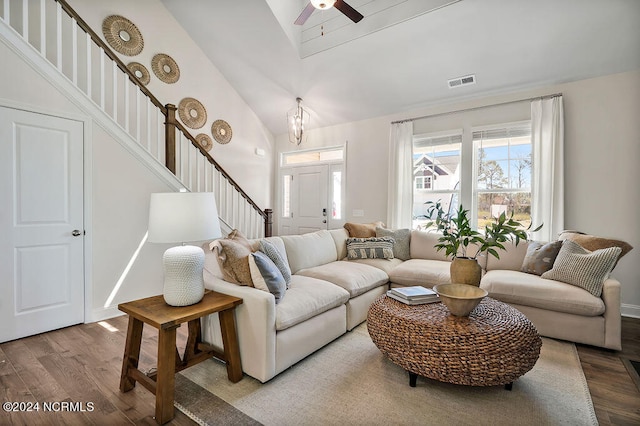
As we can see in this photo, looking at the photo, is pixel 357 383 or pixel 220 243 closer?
pixel 357 383

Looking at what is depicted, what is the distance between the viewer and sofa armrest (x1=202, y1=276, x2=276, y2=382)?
193 cm

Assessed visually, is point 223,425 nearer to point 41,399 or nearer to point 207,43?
point 41,399

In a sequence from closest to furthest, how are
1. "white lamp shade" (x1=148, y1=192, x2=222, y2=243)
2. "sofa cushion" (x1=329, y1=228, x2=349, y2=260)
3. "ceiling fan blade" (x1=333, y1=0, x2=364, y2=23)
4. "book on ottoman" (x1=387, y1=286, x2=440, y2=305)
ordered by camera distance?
1. "white lamp shade" (x1=148, y1=192, x2=222, y2=243)
2. "book on ottoman" (x1=387, y1=286, x2=440, y2=305)
3. "ceiling fan blade" (x1=333, y1=0, x2=364, y2=23)
4. "sofa cushion" (x1=329, y1=228, x2=349, y2=260)

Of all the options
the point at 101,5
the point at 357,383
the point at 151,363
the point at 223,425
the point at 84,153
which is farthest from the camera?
the point at 101,5

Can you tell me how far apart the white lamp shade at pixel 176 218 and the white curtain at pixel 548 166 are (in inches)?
154

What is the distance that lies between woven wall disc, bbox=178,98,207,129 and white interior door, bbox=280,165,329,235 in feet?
6.31

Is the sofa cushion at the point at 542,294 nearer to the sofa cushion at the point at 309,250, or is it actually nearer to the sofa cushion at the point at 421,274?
the sofa cushion at the point at 421,274

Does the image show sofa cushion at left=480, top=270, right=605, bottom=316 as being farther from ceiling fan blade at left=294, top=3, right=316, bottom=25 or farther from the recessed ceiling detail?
ceiling fan blade at left=294, top=3, right=316, bottom=25

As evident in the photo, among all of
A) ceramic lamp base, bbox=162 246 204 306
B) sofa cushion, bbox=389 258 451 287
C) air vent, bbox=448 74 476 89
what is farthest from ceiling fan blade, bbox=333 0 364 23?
sofa cushion, bbox=389 258 451 287

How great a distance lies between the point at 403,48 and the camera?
381cm

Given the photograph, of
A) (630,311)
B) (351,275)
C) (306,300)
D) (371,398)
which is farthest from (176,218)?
(630,311)

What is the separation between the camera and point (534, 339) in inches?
71.9

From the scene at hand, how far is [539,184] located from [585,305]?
1.74 metres

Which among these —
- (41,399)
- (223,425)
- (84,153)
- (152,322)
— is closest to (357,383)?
(223,425)
